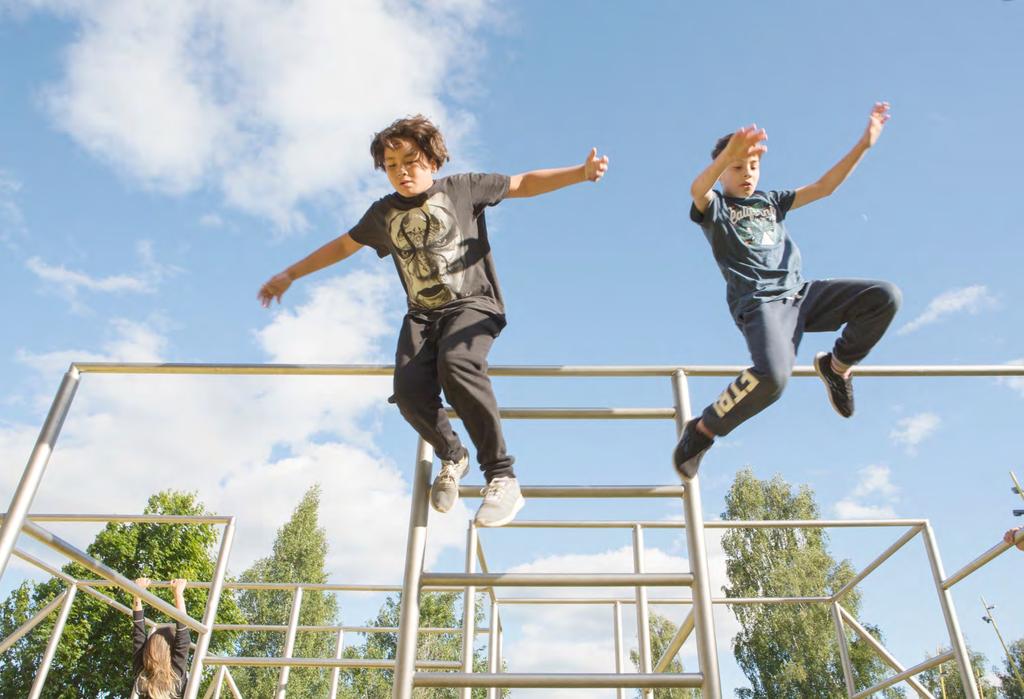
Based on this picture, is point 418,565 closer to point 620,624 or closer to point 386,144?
point 386,144

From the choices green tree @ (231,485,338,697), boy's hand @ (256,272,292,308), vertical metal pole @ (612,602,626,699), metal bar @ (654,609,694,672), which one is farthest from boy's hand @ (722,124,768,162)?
green tree @ (231,485,338,697)

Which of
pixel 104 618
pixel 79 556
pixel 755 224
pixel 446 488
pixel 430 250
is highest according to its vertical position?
pixel 104 618

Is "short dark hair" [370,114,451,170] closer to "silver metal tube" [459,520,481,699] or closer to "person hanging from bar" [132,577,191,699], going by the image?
"silver metal tube" [459,520,481,699]

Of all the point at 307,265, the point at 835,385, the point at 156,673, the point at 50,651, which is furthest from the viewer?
the point at 156,673

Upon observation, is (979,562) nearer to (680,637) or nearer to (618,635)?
(680,637)

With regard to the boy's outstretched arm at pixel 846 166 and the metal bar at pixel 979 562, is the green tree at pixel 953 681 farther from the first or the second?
the boy's outstretched arm at pixel 846 166

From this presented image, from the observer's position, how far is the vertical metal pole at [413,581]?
A: 1.72 metres

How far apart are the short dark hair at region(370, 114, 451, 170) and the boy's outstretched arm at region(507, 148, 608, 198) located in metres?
0.30

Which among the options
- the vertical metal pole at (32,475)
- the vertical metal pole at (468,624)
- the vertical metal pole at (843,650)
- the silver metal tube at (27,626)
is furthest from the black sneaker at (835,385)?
the silver metal tube at (27,626)

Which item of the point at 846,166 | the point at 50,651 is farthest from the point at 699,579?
the point at 50,651

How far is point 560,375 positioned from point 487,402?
28 cm

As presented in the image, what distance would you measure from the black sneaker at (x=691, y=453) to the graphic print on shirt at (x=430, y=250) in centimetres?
86

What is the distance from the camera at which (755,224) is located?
2553 millimetres

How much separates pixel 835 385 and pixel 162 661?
4.52 meters
